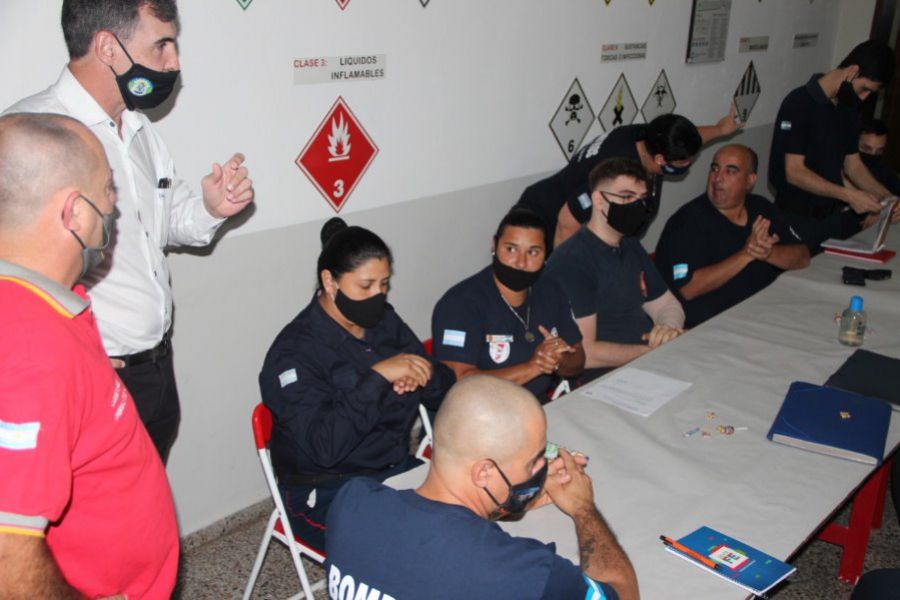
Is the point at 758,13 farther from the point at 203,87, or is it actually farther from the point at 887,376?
the point at 203,87

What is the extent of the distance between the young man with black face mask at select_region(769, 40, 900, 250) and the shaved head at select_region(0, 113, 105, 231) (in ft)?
13.1

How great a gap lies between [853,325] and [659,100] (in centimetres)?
241

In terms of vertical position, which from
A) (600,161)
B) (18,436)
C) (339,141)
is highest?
(339,141)

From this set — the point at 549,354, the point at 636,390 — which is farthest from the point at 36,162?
the point at 636,390

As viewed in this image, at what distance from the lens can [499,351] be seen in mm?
2836

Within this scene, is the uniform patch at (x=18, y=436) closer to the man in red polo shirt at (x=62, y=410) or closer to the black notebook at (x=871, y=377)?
the man in red polo shirt at (x=62, y=410)

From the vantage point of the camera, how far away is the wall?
270 centimetres

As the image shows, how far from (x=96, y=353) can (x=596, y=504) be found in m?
1.17

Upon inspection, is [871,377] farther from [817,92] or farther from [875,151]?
[875,151]

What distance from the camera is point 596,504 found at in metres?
1.93

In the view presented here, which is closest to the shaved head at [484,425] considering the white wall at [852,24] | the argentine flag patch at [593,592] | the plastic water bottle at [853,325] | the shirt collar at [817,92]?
the argentine flag patch at [593,592]

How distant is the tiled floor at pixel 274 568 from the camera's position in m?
2.82

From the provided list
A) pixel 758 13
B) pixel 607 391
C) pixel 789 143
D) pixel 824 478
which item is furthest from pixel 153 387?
pixel 758 13

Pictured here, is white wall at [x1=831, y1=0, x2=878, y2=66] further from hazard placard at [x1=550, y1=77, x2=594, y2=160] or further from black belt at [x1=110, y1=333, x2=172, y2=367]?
black belt at [x1=110, y1=333, x2=172, y2=367]
